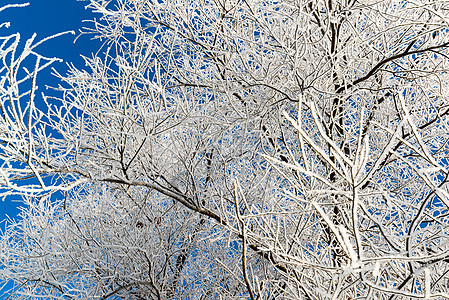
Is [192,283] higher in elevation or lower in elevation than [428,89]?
lower

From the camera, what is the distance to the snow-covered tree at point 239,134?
2996 millimetres

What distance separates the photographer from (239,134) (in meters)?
4.60

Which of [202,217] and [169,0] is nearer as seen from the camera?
[169,0]

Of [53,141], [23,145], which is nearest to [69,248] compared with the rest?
[53,141]

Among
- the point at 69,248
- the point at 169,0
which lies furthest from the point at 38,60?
the point at 69,248

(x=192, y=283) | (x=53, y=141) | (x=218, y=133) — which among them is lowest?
(x=192, y=283)

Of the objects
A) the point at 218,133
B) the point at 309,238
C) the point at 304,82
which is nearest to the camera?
the point at 304,82

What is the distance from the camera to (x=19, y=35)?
221cm

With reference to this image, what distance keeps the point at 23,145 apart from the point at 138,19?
2.83 m

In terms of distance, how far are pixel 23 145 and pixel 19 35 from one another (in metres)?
0.75

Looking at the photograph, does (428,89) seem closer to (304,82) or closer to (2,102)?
(304,82)

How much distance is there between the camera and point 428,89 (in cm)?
501

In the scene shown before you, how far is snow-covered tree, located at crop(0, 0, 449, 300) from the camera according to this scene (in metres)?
3.00

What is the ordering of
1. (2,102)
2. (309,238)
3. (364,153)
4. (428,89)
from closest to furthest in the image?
(364,153), (2,102), (309,238), (428,89)
